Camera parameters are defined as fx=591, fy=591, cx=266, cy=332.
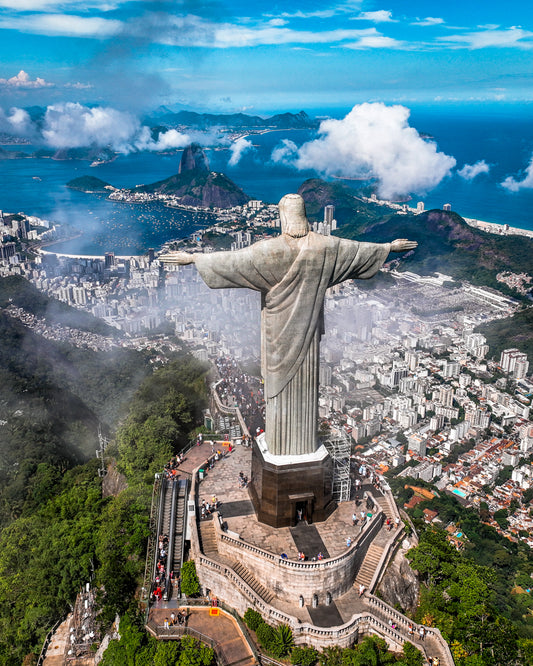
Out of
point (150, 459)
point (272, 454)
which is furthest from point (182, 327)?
point (272, 454)

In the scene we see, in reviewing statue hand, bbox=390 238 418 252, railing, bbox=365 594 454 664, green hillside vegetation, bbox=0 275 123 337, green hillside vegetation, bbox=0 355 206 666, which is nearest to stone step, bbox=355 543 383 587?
railing, bbox=365 594 454 664

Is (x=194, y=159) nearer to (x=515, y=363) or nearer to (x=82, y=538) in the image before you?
(x=515, y=363)

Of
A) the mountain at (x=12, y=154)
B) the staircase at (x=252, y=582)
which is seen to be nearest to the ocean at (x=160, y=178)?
the mountain at (x=12, y=154)

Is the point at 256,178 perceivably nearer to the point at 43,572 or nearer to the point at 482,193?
the point at 482,193

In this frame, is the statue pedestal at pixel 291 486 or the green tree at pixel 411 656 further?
the statue pedestal at pixel 291 486

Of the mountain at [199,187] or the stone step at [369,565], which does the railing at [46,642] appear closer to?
the stone step at [369,565]

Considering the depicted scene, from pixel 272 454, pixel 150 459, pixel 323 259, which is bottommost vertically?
pixel 150 459
